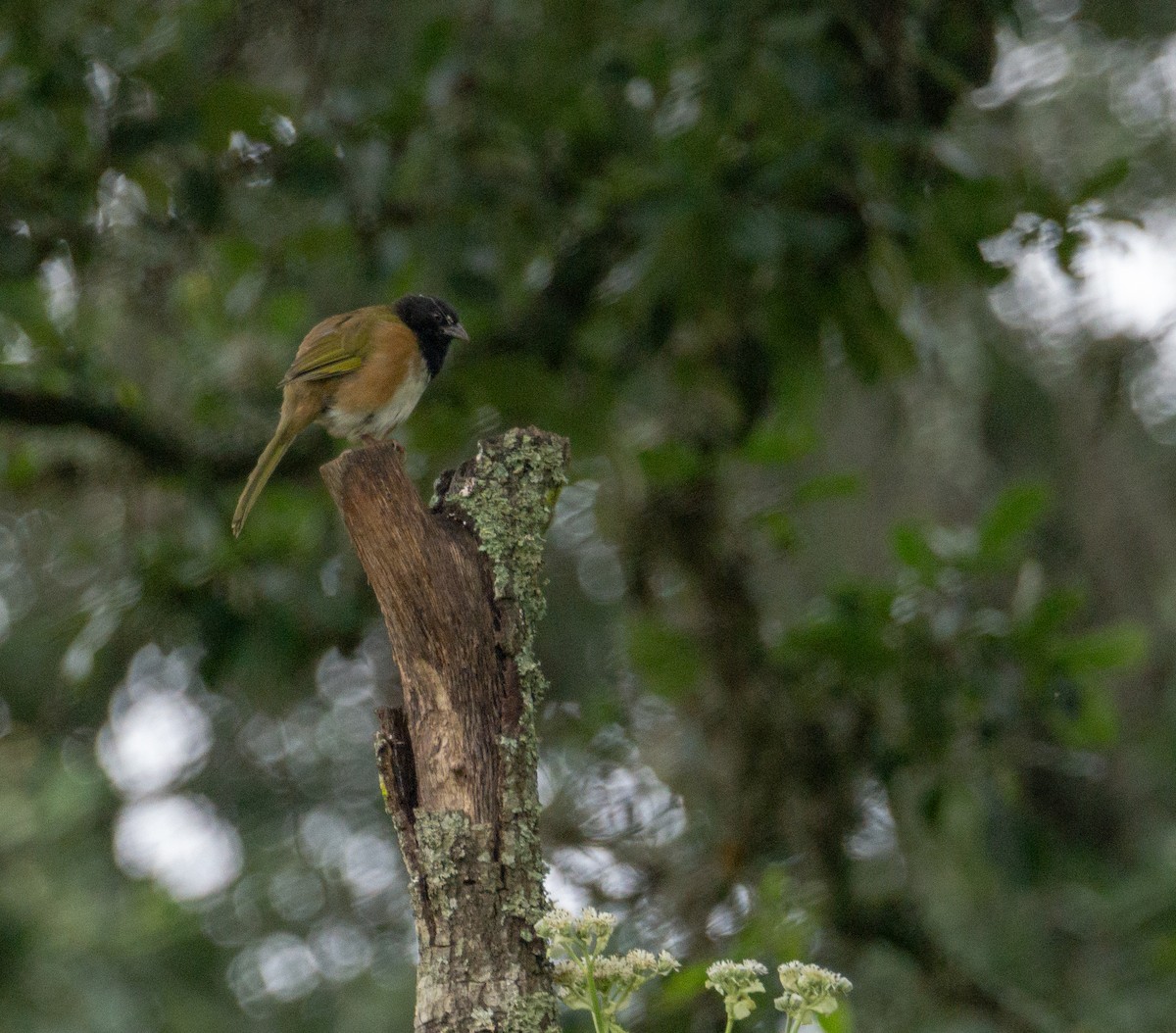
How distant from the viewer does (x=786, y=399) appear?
4.34 metres

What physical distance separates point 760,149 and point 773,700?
1.83 metres

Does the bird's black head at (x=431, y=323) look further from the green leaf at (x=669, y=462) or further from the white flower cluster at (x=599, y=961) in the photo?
the white flower cluster at (x=599, y=961)

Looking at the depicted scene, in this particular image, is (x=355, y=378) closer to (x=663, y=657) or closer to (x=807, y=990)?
(x=663, y=657)

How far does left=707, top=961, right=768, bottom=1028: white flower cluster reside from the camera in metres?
1.59

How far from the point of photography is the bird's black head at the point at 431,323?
4.12m

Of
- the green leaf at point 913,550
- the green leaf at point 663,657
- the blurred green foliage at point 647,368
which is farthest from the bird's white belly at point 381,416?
the green leaf at point 913,550

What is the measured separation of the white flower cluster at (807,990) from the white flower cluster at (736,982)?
3 centimetres

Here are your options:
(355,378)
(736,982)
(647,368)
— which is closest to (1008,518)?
(647,368)

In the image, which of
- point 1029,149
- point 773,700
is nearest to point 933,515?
point 1029,149

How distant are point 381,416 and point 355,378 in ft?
0.44

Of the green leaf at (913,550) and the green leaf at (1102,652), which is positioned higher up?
the green leaf at (913,550)

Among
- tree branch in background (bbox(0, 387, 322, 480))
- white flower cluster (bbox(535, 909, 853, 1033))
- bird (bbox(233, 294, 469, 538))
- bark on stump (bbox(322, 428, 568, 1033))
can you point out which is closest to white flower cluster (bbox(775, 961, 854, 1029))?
white flower cluster (bbox(535, 909, 853, 1033))

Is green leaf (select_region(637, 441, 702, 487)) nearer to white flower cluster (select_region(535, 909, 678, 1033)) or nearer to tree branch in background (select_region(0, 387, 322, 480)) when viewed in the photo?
tree branch in background (select_region(0, 387, 322, 480))

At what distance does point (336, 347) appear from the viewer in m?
3.98
